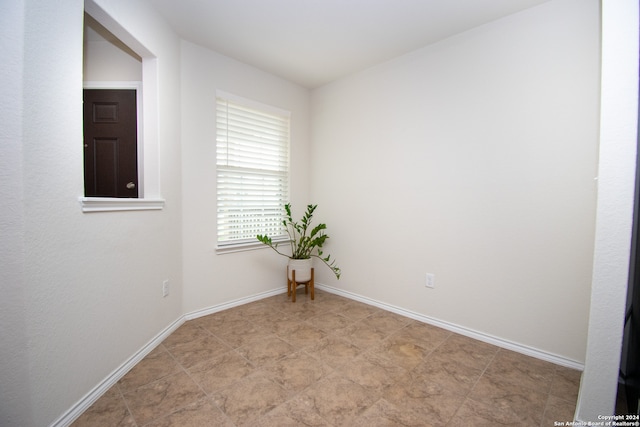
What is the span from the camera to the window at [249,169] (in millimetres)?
2723

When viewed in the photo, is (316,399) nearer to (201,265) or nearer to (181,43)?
(201,265)

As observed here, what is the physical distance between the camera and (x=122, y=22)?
1655 mm

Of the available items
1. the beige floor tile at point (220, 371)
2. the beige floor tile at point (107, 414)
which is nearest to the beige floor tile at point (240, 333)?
the beige floor tile at point (220, 371)

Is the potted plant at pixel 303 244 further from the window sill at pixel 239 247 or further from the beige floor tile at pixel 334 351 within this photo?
the beige floor tile at pixel 334 351

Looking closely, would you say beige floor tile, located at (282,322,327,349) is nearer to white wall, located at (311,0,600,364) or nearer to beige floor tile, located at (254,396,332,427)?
beige floor tile, located at (254,396,332,427)

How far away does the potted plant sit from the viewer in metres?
2.97

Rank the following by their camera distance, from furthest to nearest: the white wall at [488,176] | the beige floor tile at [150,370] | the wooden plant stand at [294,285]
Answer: the wooden plant stand at [294,285] → the white wall at [488,176] → the beige floor tile at [150,370]

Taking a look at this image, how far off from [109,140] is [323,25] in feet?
6.92

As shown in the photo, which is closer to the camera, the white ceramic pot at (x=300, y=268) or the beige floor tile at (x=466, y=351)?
the beige floor tile at (x=466, y=351)

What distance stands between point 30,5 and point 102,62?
1.47m

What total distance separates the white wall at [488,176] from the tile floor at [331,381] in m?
0.42

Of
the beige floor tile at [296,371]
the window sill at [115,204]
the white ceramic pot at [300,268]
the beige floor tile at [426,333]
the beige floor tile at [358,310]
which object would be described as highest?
the window sill at [115,204]

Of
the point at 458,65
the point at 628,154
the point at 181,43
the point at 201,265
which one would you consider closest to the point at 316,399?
the point at 201,265

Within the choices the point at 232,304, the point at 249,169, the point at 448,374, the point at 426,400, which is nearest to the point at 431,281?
the point at 448,374
